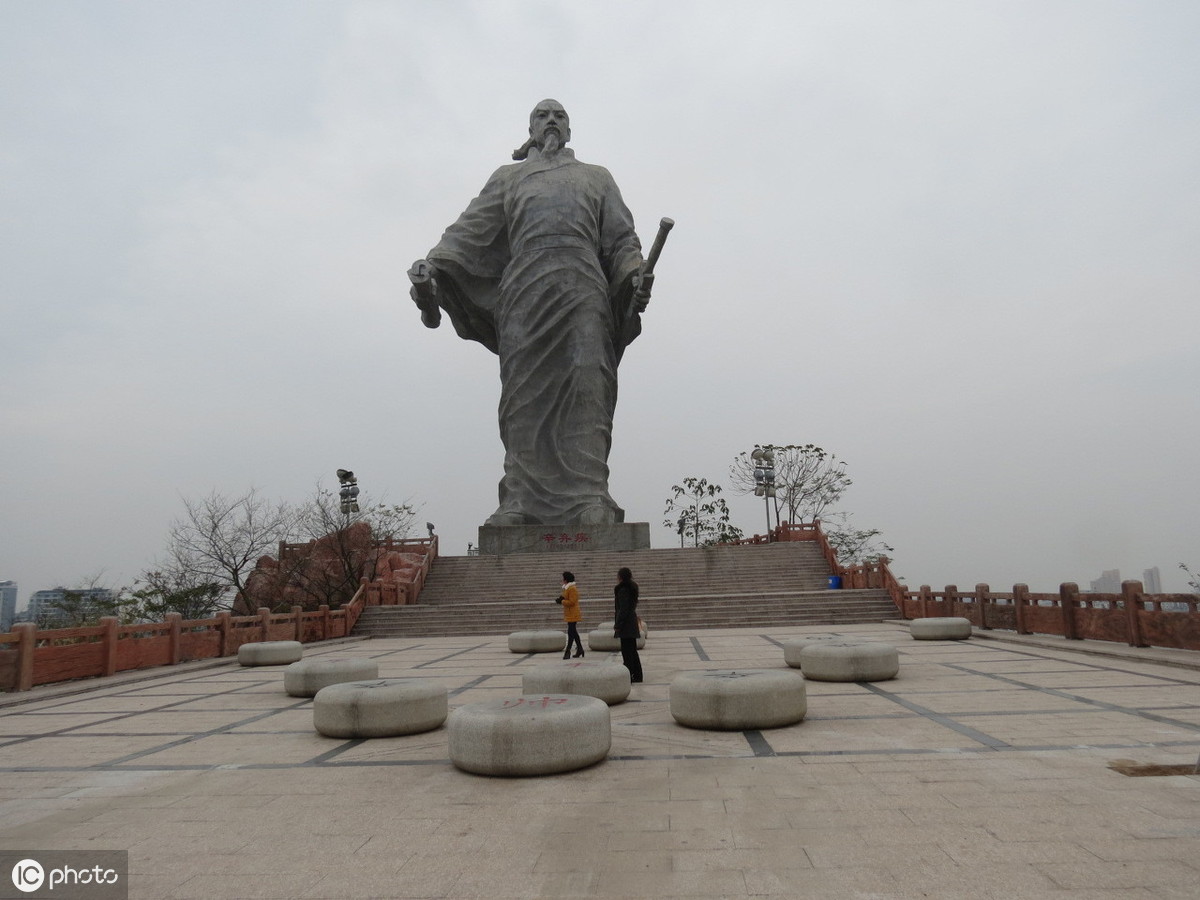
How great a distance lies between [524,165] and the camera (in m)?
20.9

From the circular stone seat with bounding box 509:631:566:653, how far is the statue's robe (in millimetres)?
9092

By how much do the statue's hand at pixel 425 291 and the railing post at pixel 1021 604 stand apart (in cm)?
1436

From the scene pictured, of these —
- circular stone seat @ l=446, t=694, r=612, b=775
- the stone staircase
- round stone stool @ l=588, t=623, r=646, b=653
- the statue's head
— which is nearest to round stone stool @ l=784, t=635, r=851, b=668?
round stone stool @ l=588, t=623, r=646, b=653

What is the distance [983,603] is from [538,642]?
22.4 ft

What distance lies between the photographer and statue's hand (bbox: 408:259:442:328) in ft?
61.4

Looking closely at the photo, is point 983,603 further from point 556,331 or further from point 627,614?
point 556,331

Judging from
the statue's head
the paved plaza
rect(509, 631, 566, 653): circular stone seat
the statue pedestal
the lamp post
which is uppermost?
the statue's head

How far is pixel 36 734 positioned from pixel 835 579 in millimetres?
14737

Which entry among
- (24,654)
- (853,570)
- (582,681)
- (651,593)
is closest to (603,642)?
(582,681)

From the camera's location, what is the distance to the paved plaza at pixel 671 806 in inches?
97.9

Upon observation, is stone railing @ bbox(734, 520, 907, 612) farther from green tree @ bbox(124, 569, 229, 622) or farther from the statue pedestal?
green tree @ bbox(124, 569, 229, 622)

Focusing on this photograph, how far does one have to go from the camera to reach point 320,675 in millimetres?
6816

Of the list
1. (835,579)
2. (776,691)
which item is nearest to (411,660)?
(776,691)

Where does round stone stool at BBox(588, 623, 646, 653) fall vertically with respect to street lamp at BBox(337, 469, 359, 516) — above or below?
below
